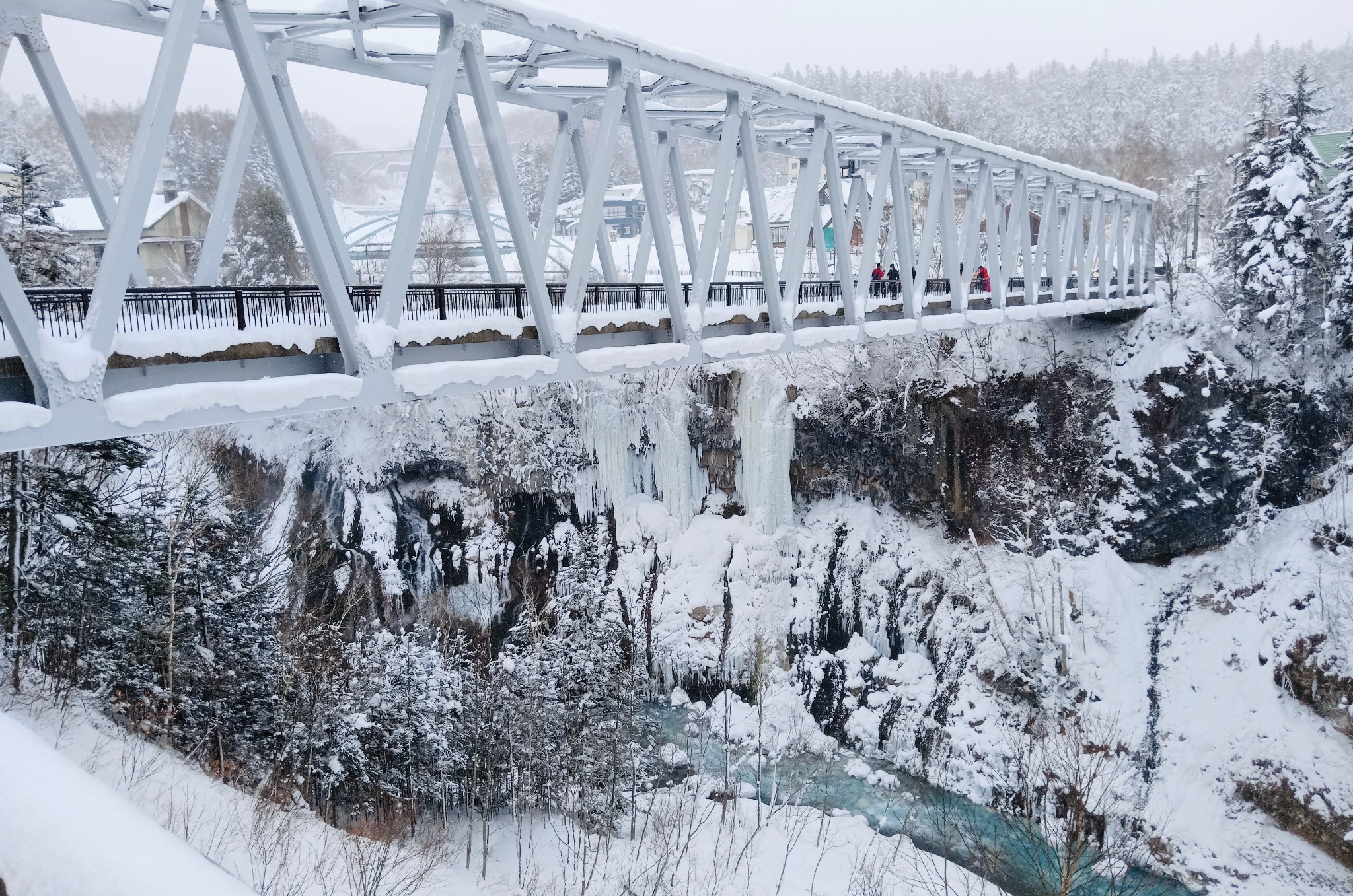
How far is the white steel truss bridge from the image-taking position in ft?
19.0

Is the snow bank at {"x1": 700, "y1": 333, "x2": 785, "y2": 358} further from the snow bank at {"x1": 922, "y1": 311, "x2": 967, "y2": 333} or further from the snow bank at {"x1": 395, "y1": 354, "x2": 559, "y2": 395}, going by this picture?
the snow bank at {"x1": 922, "y1": 311, "x2": 967, "y2": 333}

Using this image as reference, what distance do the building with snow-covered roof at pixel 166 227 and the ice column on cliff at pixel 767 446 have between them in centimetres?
2117

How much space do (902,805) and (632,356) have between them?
1323cm

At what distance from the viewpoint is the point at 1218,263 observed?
24812mm

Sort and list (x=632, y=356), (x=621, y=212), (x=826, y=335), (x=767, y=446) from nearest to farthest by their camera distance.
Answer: (x=632, y=356) → (x=826, y=335) → (x=767, y=446) → (x=621, y=212)

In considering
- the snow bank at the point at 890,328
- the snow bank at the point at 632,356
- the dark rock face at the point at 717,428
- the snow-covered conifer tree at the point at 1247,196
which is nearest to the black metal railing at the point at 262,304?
the snow bank at the point at 632,356

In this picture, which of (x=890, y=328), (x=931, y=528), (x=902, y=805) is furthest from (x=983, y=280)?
(x=902, y=805)

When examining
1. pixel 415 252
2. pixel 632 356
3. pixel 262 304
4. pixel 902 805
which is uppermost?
pixel 415 252

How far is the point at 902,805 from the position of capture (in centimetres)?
1770

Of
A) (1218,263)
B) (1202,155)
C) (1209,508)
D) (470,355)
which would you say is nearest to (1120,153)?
(1202,155)

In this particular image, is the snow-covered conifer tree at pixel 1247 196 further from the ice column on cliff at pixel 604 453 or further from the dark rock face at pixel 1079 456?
the ice column on cliff at pixel 604 453

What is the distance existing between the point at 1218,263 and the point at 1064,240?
594 cm

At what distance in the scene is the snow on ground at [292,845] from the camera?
4.59 m

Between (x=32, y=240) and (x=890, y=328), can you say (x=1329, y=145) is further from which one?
(x=32, y=240)
